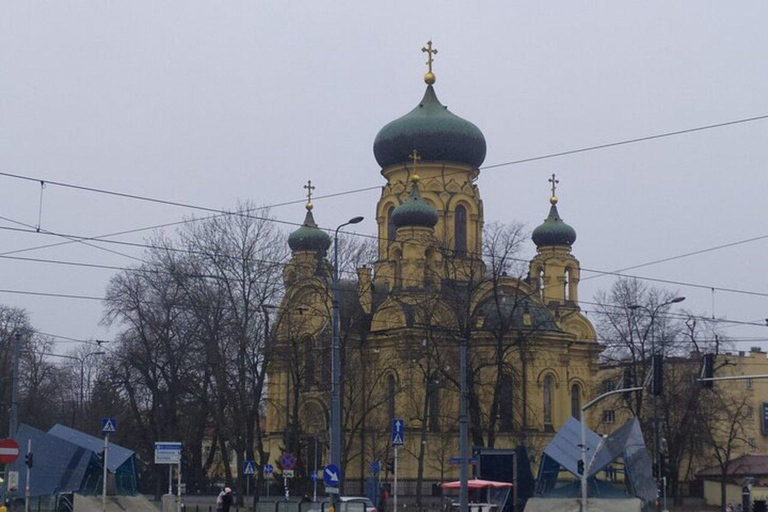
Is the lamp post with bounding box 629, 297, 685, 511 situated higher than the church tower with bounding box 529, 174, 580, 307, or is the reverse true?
the church tower with bounding box 529, 174, 580, 307

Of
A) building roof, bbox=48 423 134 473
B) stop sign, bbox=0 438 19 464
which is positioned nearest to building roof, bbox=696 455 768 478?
building roof, bbox=48 423 134 473

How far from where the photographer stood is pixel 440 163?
224ft

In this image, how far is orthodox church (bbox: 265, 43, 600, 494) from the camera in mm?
51406

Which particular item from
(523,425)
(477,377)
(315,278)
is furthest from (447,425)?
(315,278)

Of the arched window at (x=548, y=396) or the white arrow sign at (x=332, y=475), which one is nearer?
the white arrow sign at (x=332, y=475)

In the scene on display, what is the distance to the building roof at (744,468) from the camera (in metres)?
67.4

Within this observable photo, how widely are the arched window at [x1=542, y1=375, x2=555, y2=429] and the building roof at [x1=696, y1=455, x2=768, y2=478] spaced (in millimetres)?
10255

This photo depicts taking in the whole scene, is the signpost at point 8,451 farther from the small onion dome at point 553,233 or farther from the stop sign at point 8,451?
the small onion dome at point 553,233

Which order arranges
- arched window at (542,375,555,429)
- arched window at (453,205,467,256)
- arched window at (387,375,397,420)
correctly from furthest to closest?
arched window at (453,205,467,256) < arched window at (542,375,555,429) < arched window at (387,375,397,420)

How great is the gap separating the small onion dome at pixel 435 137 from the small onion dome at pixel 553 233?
20.0ft

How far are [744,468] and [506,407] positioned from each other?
51.0 ft

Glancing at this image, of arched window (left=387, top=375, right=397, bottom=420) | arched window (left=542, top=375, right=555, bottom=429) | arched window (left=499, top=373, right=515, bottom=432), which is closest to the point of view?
arched window (left=499, top=373, right=515, bottom=432)

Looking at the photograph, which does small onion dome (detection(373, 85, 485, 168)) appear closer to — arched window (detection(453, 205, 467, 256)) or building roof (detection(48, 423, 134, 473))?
arched window (detection(453, 205, 467, 256))

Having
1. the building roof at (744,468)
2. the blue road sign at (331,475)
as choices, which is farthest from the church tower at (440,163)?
the blue road sign at (331,475)
